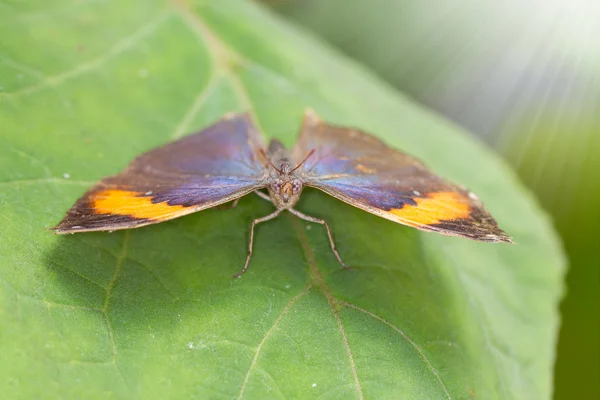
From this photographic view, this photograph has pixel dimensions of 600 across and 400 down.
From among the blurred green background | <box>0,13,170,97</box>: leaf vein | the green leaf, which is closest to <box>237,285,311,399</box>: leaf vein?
the green leaf

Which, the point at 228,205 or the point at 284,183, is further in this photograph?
the point at 228,205

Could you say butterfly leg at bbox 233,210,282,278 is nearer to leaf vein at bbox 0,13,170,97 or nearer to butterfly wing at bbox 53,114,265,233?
butterfly wing at bbox 53,114,265,233

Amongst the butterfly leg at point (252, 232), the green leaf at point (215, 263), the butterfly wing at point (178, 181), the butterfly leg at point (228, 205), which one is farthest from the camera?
the butterfly leg at point (228, 205)

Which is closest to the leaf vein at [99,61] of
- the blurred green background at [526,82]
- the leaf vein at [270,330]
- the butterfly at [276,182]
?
the butterfly at [276,182]

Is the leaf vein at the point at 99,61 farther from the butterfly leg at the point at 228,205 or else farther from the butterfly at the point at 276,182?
the butterfly leg at the point at 228,205

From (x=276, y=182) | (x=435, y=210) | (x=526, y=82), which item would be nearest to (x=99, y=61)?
(x=276, y=182)

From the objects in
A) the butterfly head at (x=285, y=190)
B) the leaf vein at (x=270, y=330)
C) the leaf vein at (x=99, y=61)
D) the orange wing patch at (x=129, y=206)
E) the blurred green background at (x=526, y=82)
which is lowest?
the leaf vein at (x=270, y=330)

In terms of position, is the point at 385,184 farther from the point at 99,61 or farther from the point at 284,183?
the point at 99,61
